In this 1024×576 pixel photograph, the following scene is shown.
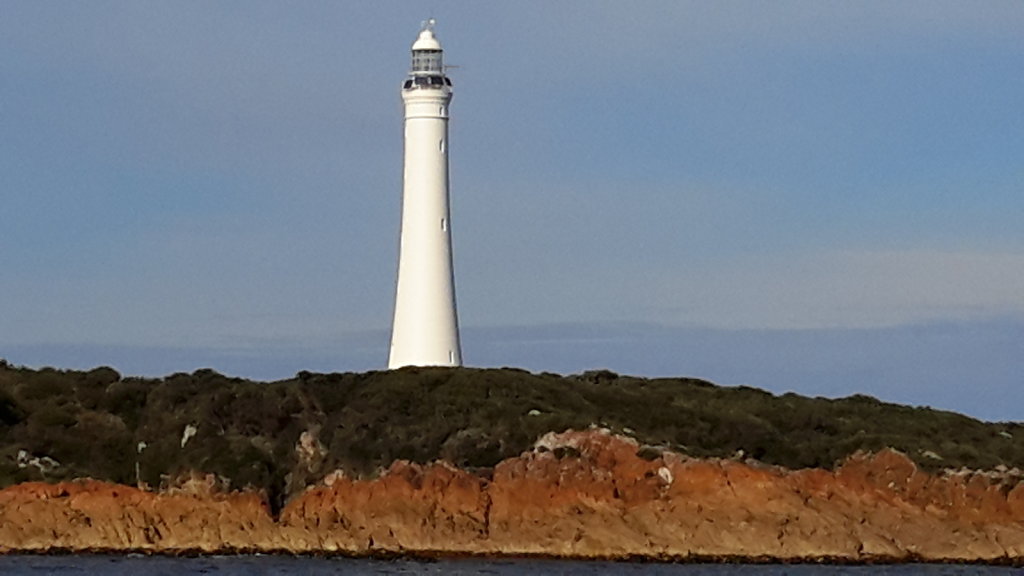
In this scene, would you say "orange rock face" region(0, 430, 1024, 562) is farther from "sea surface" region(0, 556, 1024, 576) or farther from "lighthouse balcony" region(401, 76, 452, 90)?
"lighthouse balcony" region(401, 76, 452, 90)

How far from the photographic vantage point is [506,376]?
68625mm

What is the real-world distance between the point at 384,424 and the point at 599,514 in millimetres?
8247

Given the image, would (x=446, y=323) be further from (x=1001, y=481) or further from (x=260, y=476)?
(x=1001, y=481)

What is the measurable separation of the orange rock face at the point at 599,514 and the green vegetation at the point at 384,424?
A: 0.94 m

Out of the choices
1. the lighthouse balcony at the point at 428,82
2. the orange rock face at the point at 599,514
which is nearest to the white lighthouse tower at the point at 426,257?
the lighthouse balcony at the point at 428,82

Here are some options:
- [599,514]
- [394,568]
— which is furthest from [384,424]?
[394,568]

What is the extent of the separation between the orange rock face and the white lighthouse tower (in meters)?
10.9

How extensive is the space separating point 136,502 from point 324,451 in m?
5.81

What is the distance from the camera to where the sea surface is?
2133 inches

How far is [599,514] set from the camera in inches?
2343

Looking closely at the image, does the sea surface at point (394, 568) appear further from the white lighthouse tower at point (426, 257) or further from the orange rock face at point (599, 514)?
the white lighthouse tower at point (426, 257)

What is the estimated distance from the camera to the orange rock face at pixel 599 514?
59.3m

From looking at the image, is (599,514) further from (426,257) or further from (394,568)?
(426,257)

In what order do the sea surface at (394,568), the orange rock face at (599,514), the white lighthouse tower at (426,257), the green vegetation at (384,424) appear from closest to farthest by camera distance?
the sea surface at (394,568)
the orange rock face at (599,514)
the green vegetation at (384,424)
the white lighthouse tower at (426,257)
